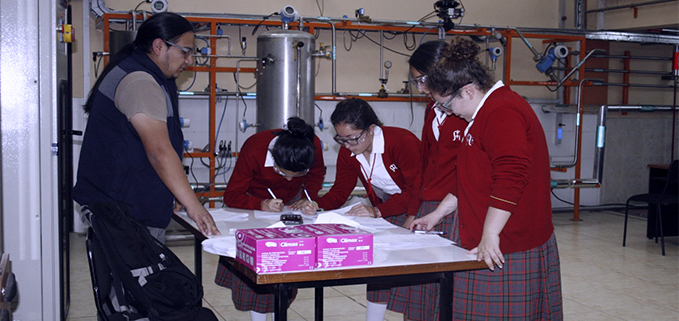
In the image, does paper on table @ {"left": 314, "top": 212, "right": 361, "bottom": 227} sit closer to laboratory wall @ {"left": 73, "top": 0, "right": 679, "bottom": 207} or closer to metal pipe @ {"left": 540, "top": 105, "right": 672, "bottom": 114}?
laboratory wall @ {"left": 73, "top": 0, "right": 679, "bottom": 207}

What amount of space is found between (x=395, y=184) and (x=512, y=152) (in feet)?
3.59

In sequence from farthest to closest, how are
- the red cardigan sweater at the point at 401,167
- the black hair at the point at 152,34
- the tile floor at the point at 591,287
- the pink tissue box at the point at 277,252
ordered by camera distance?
the tile floor at the point at 591,287 < the red cardigan sweater at the point at 401,167 < the black hair at the point at 152,34 < the pink tissue box at the point at 277,252

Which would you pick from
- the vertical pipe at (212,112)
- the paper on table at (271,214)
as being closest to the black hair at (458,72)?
the paper on table at (271,214)

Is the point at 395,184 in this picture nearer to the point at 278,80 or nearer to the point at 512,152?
the point at 512,152

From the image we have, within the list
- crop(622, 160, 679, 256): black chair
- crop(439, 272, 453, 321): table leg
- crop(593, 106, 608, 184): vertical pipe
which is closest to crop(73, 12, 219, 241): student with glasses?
crop(439, 272, 453, 321): table leg

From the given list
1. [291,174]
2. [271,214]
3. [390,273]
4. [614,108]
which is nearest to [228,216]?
[271,214]

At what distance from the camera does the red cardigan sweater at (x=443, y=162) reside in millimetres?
2477

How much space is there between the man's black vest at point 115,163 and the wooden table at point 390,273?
464 millimetres

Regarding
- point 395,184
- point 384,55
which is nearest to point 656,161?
point 384,55

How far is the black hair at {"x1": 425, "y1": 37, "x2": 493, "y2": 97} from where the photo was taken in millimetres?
1957

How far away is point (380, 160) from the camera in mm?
2846

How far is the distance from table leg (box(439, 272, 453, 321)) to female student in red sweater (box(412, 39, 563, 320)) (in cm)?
9

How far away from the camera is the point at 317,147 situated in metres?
3.07

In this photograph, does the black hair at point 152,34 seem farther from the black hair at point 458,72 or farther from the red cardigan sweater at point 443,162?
the red cardigan sweater at point 443,162
